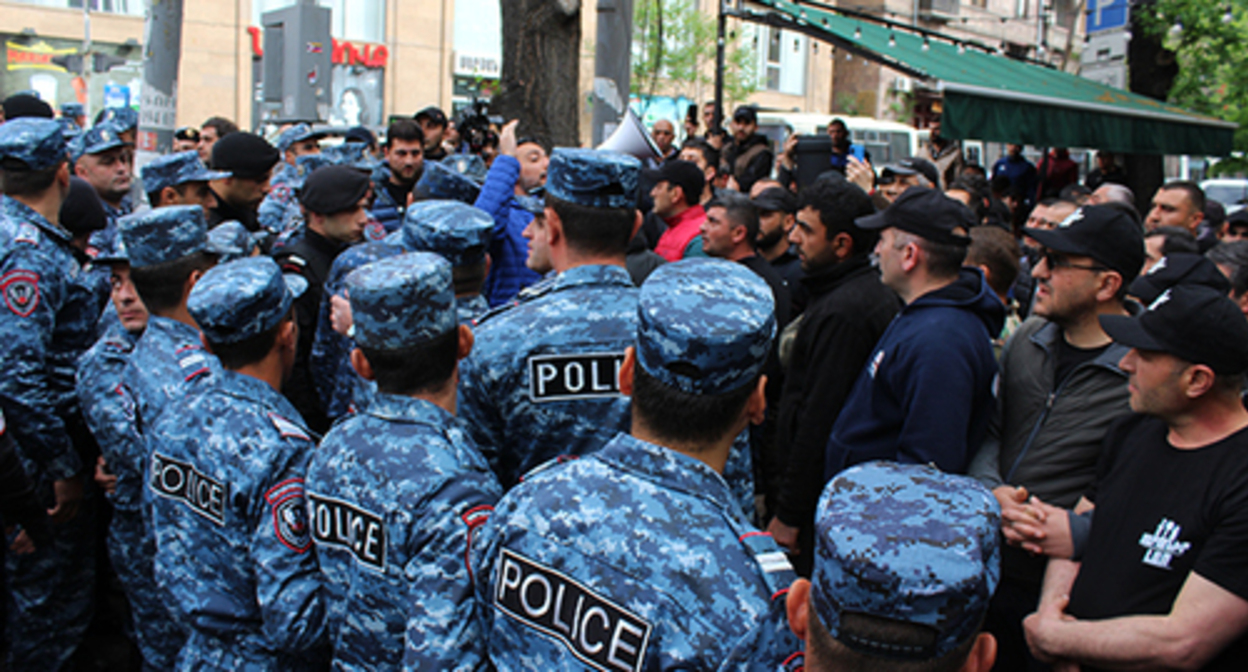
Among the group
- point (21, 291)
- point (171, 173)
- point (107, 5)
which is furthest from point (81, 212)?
point (107, 5)

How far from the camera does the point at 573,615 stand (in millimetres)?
1715

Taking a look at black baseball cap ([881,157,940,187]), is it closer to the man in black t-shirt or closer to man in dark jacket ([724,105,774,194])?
man in dark jacket ([724,105,774,194])

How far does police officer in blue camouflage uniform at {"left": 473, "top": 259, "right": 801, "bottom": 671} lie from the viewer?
5.38 ft

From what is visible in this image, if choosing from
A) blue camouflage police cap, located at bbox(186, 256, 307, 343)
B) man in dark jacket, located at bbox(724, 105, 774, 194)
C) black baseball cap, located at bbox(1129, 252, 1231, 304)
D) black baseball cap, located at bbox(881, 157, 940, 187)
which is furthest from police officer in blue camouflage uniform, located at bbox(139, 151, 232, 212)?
man in dark jacket, located at bbox(724, 105, 774, 194)

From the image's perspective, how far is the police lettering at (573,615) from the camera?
5.44ft

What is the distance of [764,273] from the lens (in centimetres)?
504

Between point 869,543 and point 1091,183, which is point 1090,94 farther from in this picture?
point 869,543

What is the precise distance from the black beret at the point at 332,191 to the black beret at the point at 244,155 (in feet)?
2.83

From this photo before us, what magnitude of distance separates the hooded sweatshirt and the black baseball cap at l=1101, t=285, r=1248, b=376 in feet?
1.98

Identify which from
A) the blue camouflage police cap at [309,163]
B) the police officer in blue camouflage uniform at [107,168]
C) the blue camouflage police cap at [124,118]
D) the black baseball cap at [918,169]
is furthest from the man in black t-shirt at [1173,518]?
the blue camouflage police cap at [124,118]

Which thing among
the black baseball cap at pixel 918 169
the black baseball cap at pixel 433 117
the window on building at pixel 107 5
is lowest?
the black baseball cap at pixel 918 169

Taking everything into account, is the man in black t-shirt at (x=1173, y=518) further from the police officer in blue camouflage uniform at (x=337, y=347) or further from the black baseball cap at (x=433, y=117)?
the black baseball cap at (x=433, y=117)

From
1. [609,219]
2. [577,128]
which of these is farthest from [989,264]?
[577,128]

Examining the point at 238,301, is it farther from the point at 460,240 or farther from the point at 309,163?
the point at 309,163
